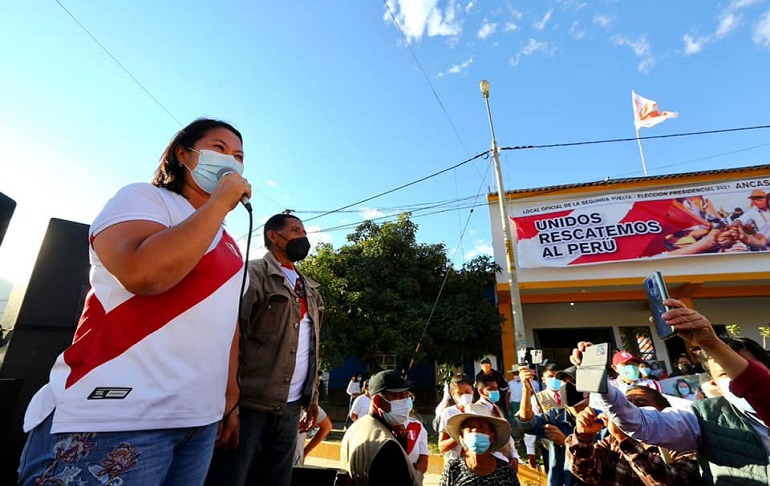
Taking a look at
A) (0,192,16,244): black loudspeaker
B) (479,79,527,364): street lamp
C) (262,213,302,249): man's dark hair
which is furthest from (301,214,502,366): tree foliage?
(0,192,16,244): black loudspeaker

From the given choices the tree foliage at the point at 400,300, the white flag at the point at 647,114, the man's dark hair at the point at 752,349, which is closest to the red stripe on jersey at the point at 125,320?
the man's dark hair at the point at 752,349

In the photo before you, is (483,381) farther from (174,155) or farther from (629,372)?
(174,155)

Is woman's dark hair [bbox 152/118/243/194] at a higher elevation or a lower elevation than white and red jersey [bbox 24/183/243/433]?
higher

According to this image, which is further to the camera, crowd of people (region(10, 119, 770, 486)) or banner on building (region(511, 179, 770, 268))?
banner on building (region(511, 179, 770, 268))

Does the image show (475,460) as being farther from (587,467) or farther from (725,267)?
(725,267)

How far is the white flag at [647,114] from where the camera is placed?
1221cm

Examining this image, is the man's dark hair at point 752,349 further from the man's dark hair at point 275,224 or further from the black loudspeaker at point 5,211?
the black loudspeaker at point 5,211

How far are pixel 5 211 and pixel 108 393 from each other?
1.36 metres

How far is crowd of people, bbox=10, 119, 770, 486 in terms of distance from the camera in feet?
3.01

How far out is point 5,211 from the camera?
1653 mm

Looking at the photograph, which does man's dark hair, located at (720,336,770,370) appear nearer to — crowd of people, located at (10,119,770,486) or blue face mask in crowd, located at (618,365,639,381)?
crowd of people, located at (10,119,770,486)

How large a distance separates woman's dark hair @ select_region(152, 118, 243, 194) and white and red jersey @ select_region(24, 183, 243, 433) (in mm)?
220

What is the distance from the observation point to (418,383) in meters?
13.9

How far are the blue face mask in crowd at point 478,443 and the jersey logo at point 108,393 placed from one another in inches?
103
